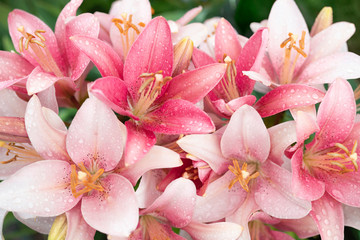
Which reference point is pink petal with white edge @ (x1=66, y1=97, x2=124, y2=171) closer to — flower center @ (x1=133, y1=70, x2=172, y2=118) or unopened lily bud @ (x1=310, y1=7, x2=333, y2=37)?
flower center @ (x1=133, y1=70, x2=172, y2=118)

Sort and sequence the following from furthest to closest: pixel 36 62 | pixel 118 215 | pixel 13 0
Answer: pixel 13 0
pixel 36 62
pixel 118 215

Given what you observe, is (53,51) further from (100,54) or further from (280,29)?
(280,29)

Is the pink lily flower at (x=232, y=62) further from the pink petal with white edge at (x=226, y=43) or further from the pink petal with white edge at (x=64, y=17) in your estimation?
the pink petal with white edge at (x=64, y=17)

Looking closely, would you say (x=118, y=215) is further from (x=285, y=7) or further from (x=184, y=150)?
(x=285, y=7)

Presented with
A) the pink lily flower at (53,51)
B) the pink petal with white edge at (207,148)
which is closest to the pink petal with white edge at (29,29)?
the pink lily flower at (53,51)

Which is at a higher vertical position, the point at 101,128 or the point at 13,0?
the point at 101,128

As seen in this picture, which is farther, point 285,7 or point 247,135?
point 285,7

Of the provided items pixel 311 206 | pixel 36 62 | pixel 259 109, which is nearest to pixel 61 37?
pixel 36 62
